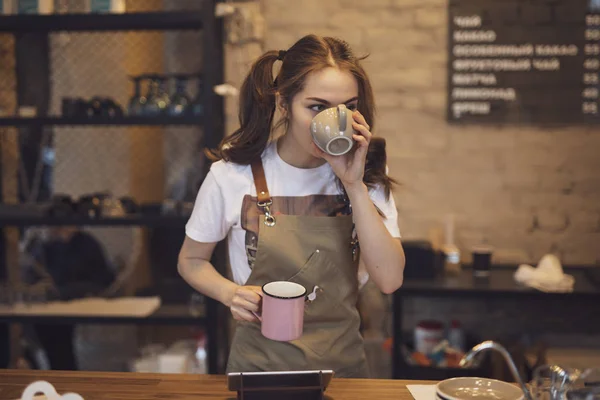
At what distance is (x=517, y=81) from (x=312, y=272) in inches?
79.9

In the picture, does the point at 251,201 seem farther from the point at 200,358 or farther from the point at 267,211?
the point at 200,358

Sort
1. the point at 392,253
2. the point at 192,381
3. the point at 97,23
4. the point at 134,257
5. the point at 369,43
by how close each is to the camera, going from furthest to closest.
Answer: the point at 134,257, the point at 369,43, the point at 97,23, the point at 392,253, the point at 192,381

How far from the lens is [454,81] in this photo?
3.40 metres

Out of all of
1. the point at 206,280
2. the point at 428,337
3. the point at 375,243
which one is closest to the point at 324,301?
the point at 375,243

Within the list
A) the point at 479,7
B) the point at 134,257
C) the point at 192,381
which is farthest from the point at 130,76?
the point at 192,381

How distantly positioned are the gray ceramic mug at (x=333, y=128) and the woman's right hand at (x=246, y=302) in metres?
0.38

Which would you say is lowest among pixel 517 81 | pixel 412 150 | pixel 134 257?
pixel 134 257

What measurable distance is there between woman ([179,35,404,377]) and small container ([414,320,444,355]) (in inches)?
54.0

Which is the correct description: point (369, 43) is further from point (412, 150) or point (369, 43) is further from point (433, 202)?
point (433, 202)

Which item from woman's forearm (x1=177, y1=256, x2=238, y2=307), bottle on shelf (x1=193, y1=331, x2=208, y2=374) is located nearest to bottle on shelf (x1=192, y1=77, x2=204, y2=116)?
bottle on shelf (x1=193, y1=331, x2=208, y2=374)

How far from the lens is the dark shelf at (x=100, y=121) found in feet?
10.3

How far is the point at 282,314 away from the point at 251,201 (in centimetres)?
48

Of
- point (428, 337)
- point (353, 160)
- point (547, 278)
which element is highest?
point (353, 160)

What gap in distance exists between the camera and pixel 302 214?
6.10 feet
